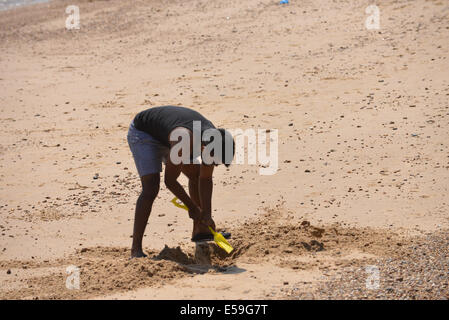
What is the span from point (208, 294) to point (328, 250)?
1.24 m

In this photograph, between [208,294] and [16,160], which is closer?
[208,294]

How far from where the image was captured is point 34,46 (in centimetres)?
1297

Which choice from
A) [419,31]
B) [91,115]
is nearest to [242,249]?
[91,115]

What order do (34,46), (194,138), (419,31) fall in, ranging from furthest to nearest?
(34,46) < (419,31) < (194,138)

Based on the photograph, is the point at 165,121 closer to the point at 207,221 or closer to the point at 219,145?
the point at 219,145

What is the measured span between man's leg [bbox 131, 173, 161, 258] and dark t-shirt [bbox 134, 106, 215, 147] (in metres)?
0.30

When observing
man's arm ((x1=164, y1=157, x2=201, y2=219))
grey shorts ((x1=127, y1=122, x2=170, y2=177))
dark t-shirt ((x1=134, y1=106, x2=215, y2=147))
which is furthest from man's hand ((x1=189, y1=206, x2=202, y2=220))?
dark t-shirt ((x1=134, y1=106, x2=215, y2=147))

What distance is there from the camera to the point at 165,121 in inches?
202

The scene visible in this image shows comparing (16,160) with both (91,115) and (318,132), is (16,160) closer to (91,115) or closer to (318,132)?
(91,115)

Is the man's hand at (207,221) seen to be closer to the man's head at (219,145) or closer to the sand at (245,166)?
the sand at (245,166)

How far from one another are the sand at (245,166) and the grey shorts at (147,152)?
0.64 meters

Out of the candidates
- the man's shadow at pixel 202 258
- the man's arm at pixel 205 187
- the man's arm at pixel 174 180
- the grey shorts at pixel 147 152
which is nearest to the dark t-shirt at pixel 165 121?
the grey shorts at pixel 147 152

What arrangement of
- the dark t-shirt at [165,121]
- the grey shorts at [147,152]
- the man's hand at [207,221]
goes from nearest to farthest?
the dark t-shirt at [165,121], the grey shorts at [147,152], the man's hand at [207,221]

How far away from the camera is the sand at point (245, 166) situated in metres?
5.08
